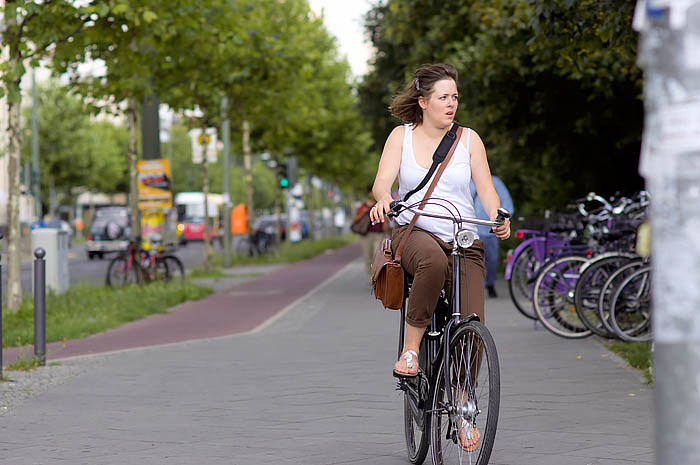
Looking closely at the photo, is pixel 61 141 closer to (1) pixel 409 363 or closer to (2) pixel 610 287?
(2) pixel 610 287

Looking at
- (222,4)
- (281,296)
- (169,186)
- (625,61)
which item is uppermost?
(222,4)

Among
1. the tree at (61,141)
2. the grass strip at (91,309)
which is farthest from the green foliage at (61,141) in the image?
the grass strip at (91,309)

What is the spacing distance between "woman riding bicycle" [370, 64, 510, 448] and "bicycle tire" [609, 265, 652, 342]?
465 centimetres

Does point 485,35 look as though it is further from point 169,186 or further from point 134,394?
point 134,394

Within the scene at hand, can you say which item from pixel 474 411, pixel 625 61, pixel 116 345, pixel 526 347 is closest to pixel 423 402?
pixel 474 411

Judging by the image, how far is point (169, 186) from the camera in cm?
1875

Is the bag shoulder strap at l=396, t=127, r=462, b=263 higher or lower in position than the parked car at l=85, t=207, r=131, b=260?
higher

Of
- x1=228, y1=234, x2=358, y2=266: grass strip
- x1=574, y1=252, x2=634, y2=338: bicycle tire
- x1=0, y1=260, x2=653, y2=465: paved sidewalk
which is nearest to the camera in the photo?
x1=0, y1=260, x2=653, y2=465: paved sidewalk

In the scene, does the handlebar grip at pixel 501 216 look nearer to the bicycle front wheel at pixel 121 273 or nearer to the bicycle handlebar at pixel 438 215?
the bicycle handlebar at pixel 438 215

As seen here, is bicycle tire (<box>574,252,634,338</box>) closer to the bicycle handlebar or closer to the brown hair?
the brown hair

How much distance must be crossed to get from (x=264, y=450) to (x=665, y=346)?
3638 mm

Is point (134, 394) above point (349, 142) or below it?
below

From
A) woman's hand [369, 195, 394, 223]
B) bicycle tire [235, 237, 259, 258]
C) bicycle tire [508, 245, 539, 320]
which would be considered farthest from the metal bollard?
bicycle tire [235, 237, 259, 258]

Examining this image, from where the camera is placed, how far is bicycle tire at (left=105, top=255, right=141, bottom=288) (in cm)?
1767
